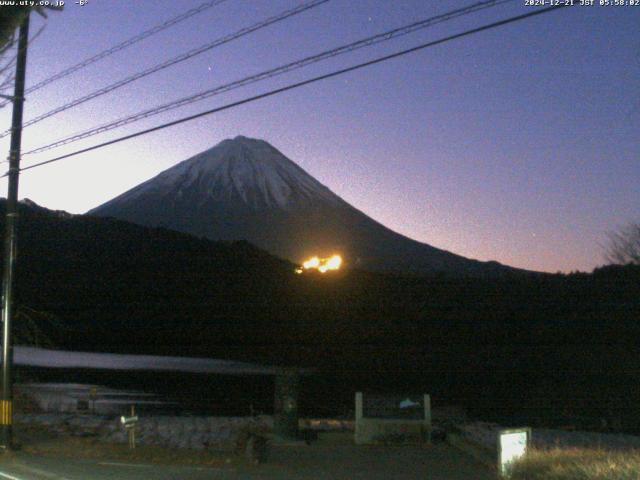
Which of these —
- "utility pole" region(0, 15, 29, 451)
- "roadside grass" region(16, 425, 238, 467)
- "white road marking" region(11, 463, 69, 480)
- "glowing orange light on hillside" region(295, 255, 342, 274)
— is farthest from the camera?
"glowing orange light on hillside" region(295, 255, 342, 274)

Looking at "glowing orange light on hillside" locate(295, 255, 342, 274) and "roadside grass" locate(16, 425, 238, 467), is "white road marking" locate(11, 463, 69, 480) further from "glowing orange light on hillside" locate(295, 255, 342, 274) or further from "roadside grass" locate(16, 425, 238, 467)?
"glowing orange light on hillside" locate(295, 255, 342, 274)

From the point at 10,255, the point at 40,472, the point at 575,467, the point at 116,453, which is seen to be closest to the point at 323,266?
the point at 10,255

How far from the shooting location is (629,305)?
40531 millimetres

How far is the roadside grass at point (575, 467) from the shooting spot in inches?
329

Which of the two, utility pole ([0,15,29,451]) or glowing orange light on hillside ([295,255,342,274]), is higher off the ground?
glowing orange light on hillside ([295,255,342,274])

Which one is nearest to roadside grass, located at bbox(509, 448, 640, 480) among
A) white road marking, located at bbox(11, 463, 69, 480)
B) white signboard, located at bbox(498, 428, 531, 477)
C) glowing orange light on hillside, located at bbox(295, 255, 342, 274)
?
white signboard, located at bbox(498, 428, 531, 477)

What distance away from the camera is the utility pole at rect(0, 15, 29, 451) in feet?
46.6

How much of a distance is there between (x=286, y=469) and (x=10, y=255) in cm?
626

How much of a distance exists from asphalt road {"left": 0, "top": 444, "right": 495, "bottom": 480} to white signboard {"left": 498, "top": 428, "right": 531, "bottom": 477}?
73cm

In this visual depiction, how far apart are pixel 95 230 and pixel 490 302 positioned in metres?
27.3

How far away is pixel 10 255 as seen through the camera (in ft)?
47.6

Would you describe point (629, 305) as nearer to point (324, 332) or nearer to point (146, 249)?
point (324, 332)

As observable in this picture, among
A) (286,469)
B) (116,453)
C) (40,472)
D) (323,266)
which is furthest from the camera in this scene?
(323,266)

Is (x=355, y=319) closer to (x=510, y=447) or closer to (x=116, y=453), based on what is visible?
(x=116, y=453)
